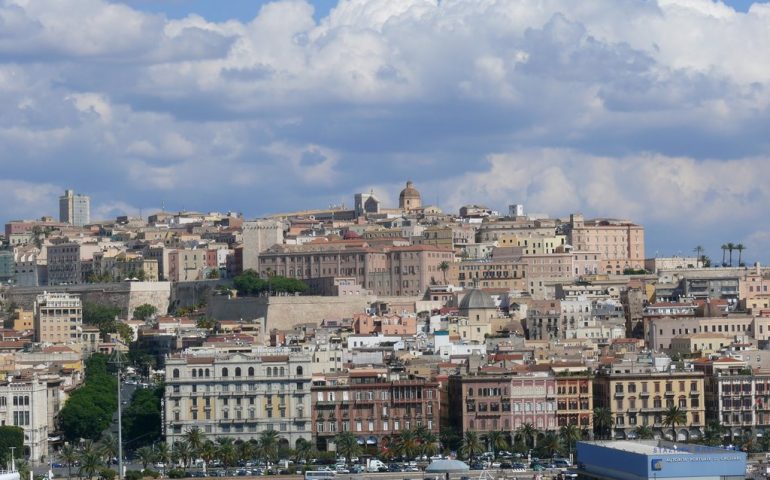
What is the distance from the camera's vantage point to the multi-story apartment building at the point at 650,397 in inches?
3784

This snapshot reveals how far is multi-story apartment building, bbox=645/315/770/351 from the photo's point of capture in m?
118

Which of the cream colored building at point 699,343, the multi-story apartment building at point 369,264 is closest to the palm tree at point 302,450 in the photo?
the cream colored building at point 699,343

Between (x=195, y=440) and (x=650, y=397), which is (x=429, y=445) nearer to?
(x=195, y=440)


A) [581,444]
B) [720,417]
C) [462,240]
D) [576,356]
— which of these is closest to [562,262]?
[462,240]

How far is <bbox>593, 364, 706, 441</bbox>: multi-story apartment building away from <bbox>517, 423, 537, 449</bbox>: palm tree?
12.8ft

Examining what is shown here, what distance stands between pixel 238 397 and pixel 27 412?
9817mm

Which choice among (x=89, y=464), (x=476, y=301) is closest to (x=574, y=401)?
(x=89, y=464)

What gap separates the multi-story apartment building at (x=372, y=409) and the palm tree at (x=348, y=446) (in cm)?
278

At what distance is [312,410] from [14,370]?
21.4 meters

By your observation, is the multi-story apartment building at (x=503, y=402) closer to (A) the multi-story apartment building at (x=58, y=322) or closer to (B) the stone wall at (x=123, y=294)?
(A) the multi-story apartment building at (x=58, y=322)

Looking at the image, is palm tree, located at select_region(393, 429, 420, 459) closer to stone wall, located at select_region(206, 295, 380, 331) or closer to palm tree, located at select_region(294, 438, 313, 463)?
palm tree, located at select_region(294, 438, 313, 463)

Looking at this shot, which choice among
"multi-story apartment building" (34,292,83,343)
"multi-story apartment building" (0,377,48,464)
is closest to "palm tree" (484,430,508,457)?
"multi-story apartment building" (0,377,48,464)

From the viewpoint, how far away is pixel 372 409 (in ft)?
309

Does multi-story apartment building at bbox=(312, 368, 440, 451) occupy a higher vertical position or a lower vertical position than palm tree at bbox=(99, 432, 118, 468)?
higher
